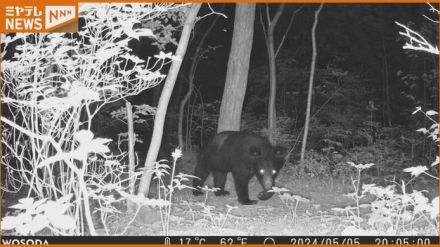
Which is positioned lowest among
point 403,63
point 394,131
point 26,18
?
point 394,131

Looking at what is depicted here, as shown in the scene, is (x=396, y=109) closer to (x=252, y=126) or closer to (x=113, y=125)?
(x=252, y=126)

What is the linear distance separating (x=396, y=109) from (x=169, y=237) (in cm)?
1926

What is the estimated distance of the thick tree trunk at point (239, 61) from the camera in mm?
9352

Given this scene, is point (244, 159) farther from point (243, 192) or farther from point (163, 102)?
point (163, 102)

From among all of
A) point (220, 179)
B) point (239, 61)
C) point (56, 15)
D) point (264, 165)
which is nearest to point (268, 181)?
point (264, 165)

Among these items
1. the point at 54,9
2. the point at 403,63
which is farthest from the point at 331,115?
the point at 54,9

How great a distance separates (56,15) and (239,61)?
4939mm

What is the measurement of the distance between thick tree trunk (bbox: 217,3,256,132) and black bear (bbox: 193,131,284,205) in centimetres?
88

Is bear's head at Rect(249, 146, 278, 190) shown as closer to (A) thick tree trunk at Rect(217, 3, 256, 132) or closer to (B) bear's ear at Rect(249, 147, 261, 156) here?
(B) bear's ear at Rect(249, 147, 261, 156)

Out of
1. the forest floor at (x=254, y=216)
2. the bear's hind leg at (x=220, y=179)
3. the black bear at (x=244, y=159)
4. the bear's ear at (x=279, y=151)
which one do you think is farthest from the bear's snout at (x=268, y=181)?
the bear's hind leg at (x=220, y=179)

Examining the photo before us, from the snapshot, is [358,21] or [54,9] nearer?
[54,9]

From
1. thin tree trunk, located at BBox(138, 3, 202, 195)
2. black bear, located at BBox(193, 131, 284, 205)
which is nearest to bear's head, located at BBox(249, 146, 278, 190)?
black bear, located at BBox(193, 131, 284, 205)

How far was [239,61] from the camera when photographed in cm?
938

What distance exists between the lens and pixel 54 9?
5027 millimetres
